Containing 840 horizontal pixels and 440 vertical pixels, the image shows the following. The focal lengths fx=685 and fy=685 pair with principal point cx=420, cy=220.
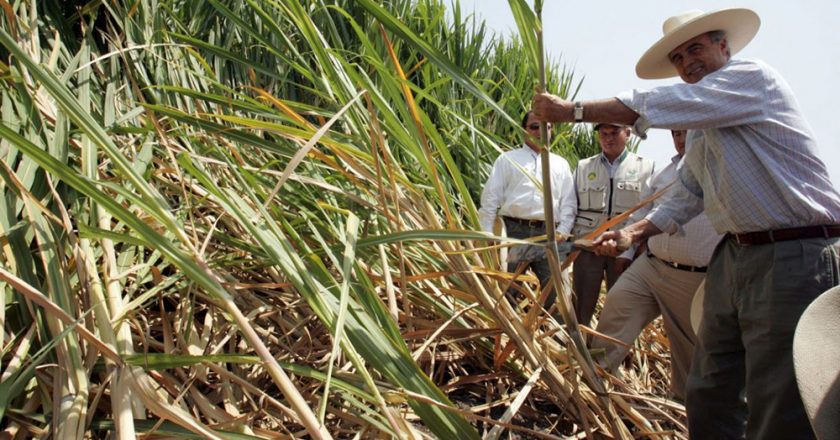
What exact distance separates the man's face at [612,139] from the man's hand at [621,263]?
54 centimetres

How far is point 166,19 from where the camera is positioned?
2.34 meters

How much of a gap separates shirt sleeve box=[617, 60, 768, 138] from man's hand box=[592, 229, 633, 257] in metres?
0.42

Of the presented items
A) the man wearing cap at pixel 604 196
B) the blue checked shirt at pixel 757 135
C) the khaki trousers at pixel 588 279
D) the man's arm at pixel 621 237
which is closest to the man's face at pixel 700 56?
the blue checked shirt at pixel 757 135

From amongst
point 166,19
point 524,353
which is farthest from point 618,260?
point 166,19

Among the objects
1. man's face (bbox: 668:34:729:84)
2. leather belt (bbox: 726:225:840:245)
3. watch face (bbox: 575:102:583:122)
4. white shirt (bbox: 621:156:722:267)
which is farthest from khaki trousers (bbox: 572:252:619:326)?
watch face (bbox: 575:102:583:122)

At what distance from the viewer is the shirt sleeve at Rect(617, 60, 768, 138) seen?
5.49ft

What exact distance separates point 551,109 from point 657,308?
1481mm

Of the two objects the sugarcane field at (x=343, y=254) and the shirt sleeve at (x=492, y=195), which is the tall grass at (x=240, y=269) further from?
the shirt sleeve at (x=492, y=195)

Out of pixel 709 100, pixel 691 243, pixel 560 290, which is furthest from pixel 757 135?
pixel 691 243

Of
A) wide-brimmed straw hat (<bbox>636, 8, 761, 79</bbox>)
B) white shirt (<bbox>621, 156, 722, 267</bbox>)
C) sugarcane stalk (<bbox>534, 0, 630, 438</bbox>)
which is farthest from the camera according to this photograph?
white shirt (<bbox>621, 156, 722, 267</bbox>)

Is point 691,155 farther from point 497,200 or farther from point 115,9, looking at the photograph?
point 115,9

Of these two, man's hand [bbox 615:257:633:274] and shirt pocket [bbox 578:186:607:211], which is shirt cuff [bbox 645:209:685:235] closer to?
man's hand [bbox 615:257:633:274]

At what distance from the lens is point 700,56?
1900 mm

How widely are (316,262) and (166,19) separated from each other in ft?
5.02
